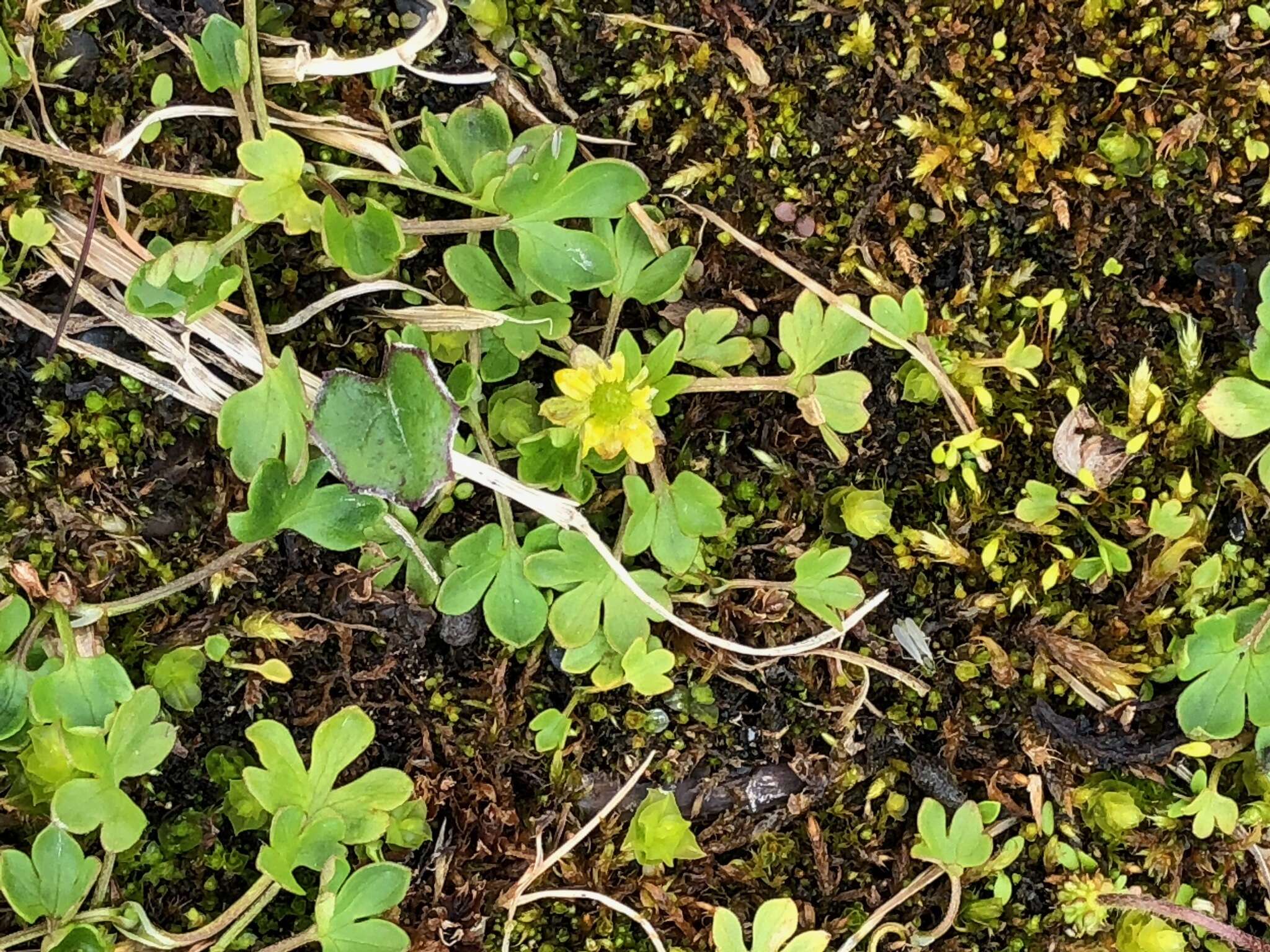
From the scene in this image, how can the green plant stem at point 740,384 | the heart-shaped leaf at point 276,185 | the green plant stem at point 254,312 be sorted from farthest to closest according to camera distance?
the green plant stem at point 740,384 < the green plant stem at point 254,312 < the heart-shaped leaf at point 276,185

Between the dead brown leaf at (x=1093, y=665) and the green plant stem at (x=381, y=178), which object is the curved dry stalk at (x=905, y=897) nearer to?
the dead brown leaf at (x=1093, y=665)

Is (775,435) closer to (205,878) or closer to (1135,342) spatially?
(1135,342)

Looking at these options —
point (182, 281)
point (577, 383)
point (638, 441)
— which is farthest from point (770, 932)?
point (182, 281)

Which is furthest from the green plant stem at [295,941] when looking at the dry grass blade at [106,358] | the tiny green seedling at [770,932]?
the dry grass blade at [106,358]

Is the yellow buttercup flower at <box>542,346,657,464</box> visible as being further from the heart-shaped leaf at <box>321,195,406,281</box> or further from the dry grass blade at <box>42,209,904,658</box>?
the heart-shaped leaf at <box>321,195,406,281</box>

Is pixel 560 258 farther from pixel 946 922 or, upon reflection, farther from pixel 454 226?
pixel 946 922
